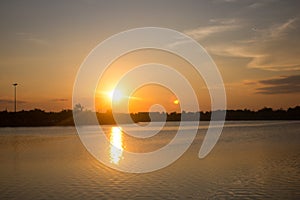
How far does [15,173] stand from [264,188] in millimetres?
17532

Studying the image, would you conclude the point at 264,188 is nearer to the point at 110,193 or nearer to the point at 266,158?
the point at 110,193

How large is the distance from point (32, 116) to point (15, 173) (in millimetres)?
147419

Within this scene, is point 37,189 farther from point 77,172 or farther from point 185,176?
point 185,176

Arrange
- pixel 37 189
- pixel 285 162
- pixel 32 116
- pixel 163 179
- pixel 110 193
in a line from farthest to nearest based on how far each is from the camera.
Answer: pixel 32 116
pixel 285 162
pixel 163 179
pixel 37 189
pixel 110 193

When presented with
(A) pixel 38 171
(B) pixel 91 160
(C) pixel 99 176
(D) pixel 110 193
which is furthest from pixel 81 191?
(B) pixel 91 160

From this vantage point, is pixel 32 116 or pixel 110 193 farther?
pixel 32 116

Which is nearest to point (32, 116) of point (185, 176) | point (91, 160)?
point (91, 160)

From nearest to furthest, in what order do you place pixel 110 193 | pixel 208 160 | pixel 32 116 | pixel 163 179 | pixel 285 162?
1. pixel 110 193
2. pixel 163 179
3. pixel 285 162
4. pixel 208 160
5. pixel 32 116

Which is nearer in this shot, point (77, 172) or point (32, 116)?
point (77, 172)

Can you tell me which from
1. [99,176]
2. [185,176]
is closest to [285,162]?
[185,176]

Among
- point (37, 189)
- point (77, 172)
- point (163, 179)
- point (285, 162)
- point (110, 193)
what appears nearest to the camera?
point (110, 193)

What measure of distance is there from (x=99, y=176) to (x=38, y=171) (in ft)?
19.1

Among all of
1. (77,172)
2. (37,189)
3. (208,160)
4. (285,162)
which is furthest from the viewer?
(208,160)

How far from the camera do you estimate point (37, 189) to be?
844 inches
